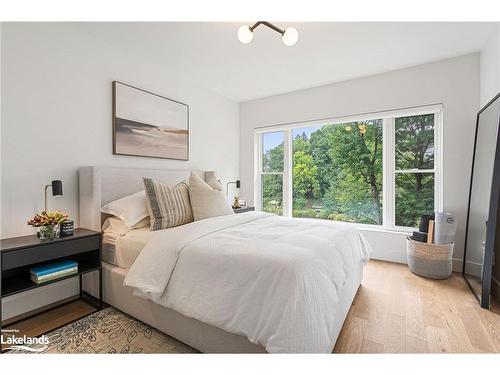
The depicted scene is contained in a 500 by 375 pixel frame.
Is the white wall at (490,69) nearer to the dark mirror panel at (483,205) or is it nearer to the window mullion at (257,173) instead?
the dark mirror panel at (483,205)

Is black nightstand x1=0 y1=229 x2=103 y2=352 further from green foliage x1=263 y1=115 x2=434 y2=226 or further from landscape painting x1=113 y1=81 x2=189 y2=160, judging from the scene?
green foliage x1=263 y1=115 x2=434 y2=226

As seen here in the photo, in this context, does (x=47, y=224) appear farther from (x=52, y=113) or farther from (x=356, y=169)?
(x=356, y=169)

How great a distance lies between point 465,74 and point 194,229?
3.45m

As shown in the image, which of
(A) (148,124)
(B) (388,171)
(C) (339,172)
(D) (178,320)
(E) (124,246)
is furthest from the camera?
(C) (339,172)

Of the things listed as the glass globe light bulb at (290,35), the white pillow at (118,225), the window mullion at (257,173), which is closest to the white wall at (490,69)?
the glass globe light bulb at (290,35)

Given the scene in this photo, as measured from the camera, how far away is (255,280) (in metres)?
1.26

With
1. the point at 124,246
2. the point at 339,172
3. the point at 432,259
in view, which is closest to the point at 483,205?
the point at 432,259

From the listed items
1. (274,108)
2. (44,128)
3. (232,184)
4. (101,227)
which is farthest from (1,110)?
(274,108)

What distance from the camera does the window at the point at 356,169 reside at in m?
3.14

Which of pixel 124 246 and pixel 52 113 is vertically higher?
pixel 52 113

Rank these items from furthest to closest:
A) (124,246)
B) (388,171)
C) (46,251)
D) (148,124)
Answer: (388,171) → (148,124) → (124,246) → (46,251)

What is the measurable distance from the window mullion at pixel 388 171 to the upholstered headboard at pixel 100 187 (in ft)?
10.3

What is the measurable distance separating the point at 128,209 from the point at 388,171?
3.28 meters

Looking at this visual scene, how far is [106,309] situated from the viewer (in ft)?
6.64
